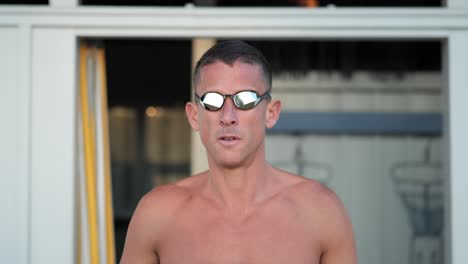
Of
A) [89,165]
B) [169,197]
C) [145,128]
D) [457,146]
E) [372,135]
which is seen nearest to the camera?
[169,197]

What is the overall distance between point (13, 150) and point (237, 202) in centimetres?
189

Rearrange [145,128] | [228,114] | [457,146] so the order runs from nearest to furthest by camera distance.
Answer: [228,114] < [457,146] < [145,128]

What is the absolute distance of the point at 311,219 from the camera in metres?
2.16

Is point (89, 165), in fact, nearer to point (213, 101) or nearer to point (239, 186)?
point (239, 186)

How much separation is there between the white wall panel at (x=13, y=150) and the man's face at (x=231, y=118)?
1855 mm

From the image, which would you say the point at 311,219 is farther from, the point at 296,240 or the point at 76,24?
the point at 76,24

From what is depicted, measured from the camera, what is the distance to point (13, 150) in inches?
140

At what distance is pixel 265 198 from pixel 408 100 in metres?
2.85

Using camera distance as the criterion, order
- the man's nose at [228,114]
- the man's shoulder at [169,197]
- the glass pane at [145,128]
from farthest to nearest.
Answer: the glass pane at [145,128] → the man's shoulder at [169,197] → the man's nose at [228,114]

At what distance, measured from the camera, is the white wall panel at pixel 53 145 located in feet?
11.5

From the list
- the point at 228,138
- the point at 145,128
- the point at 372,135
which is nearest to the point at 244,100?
the point at 228,138

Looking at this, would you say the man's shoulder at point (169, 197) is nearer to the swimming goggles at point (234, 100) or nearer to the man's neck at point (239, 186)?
the man's neck at point (239, 186)

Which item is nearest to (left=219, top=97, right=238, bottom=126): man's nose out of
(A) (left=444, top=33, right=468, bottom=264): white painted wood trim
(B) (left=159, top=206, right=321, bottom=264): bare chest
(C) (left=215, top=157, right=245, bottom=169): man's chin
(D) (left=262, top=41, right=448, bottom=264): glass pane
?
(C) (left=215, top=157, right=245, bottom=169): man's chin

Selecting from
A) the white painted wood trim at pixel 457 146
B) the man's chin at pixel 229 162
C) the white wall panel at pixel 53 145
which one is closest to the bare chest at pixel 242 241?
the man's chin at pixel 229 162
